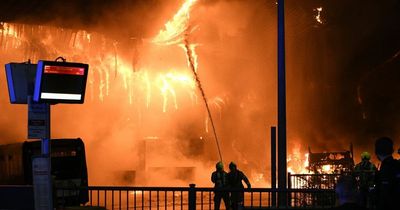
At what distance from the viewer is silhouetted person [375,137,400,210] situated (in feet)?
20.7

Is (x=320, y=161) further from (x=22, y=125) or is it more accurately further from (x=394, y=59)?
(x=394, y=59)

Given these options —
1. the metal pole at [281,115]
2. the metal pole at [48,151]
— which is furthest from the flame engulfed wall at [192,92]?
the metal pole at [48,151]

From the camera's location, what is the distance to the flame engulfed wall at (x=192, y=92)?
34.8 m

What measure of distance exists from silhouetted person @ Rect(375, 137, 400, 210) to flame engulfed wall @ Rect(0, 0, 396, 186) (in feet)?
89.3

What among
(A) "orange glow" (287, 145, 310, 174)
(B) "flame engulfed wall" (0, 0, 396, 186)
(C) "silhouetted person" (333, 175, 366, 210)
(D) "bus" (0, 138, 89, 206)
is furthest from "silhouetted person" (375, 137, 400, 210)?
(B) "flame engulfed wall" (0, 0, 396, 186)

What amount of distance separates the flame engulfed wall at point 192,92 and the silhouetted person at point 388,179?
89.3 feet

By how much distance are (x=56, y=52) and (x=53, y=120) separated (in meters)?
3.91

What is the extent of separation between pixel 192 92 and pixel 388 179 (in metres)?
35.0

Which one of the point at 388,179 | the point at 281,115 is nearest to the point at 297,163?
the point at 281,115

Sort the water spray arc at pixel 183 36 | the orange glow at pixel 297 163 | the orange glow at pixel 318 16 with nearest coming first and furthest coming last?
the orange glow at pixel 297 163 → the water spray arc at pixel 183 36 → the orange glow at pixel 318 16

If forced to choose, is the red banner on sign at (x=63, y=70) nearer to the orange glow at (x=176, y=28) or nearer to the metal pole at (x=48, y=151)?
the metal pole at (x=48, y=151)

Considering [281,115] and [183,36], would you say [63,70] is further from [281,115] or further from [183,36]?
[183,36]

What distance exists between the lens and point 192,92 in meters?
41.3

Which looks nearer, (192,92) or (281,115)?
(281,115)
